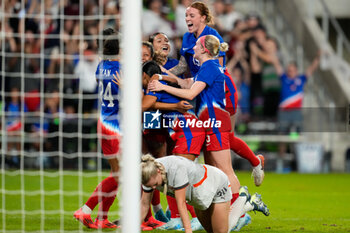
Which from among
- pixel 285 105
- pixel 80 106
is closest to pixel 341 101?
pixel 285 105

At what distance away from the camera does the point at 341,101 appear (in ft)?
50.8

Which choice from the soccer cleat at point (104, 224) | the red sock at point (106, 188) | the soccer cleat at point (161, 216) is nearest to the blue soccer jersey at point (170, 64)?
the red sock at point (106, 188)

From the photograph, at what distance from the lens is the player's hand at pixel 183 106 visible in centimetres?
643

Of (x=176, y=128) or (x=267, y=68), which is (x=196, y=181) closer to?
(x=176, y=128)

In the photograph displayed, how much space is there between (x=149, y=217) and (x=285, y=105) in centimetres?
799

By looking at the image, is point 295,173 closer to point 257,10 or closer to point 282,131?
point 282,131

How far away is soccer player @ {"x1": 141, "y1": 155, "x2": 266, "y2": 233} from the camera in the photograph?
5293mm

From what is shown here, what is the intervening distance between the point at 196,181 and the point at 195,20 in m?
1.98

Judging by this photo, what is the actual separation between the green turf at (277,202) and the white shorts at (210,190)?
2.78 ft

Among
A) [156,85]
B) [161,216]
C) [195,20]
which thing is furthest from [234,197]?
[195,20]

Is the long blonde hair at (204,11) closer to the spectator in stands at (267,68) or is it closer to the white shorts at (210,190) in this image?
the white shorts at (210,190)
